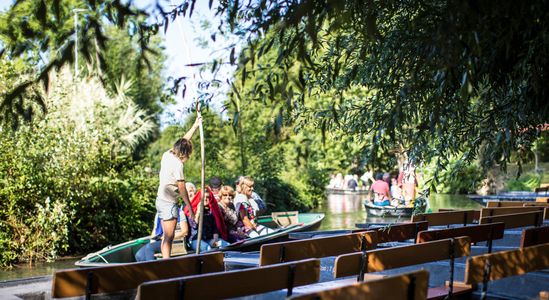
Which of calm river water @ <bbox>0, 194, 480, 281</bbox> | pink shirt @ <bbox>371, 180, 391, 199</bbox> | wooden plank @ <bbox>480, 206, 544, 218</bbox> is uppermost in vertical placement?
pink shirt @ <bbox>371, 180, 391, 199</bbox>

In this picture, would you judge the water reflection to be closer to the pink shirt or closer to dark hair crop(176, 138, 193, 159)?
the pink shirt

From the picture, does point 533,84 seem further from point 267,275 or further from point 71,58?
point 71,58

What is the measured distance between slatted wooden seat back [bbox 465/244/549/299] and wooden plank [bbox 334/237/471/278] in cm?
64

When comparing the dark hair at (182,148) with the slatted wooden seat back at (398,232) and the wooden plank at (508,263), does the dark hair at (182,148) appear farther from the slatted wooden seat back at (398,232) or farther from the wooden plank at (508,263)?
the wooden plank at (508,263)

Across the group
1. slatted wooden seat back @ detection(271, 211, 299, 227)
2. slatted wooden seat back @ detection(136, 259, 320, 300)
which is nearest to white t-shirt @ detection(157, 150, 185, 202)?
slatted wooden seat back @ detection(136, 259, 320, 300)

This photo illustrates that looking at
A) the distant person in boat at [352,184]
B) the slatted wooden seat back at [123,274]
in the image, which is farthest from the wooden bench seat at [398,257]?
the distant person in boat at [352,184]

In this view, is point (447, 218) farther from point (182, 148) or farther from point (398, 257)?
point (398, 257)

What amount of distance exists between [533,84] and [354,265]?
5.83ft

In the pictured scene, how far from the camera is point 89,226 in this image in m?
15.3

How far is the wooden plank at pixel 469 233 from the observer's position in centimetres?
636

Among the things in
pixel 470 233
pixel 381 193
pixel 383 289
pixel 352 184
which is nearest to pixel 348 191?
pixel 352 184

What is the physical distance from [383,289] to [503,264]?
5.19ft

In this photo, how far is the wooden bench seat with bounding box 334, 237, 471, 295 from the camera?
5156mm

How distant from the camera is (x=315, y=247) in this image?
19.7 ft
